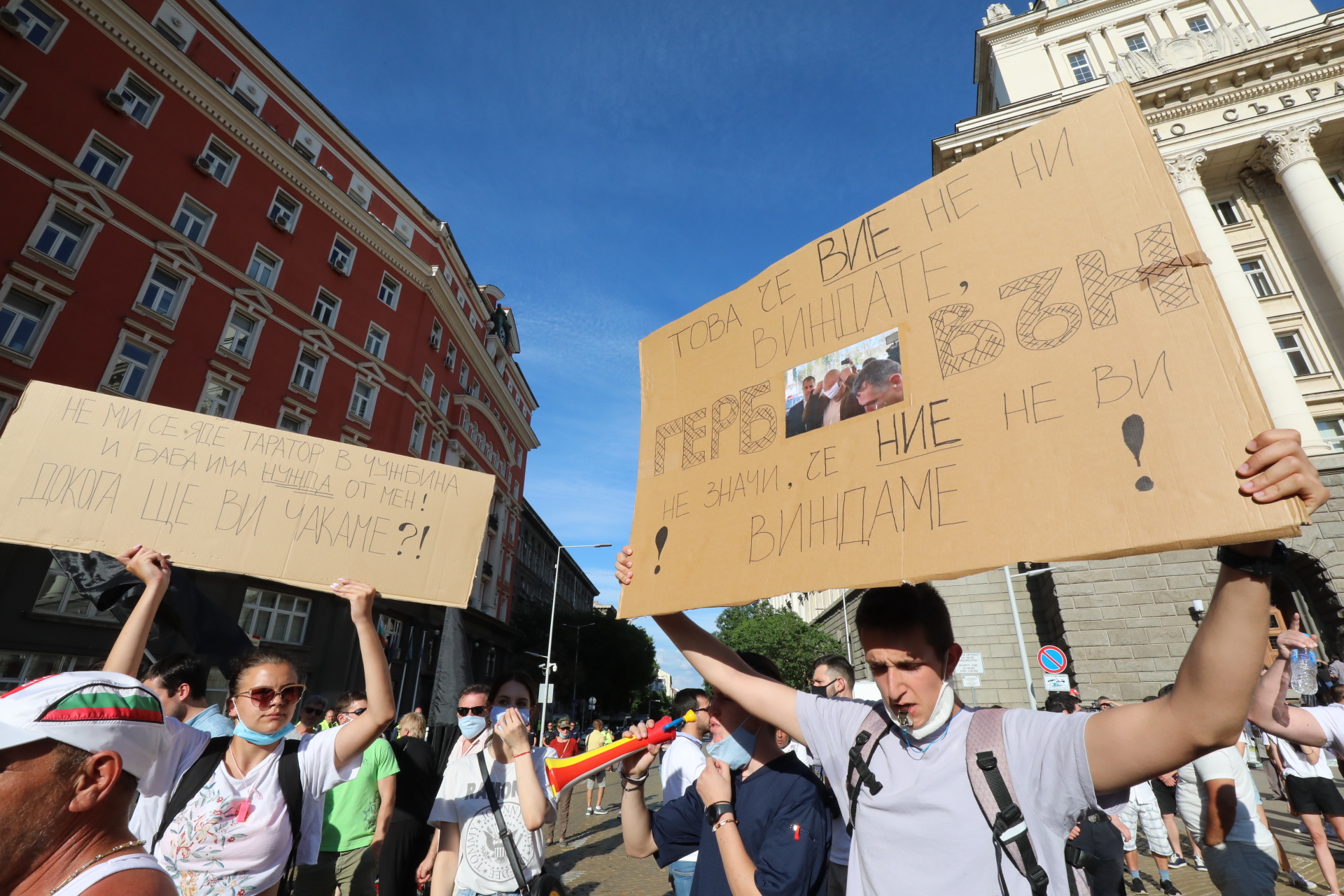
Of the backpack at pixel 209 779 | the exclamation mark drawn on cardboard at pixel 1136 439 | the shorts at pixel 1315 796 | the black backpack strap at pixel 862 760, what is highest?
the exclamation mark drawn on cardboard at pixel 1136 439

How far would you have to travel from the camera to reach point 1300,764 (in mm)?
6305

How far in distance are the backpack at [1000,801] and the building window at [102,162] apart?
24540 mm

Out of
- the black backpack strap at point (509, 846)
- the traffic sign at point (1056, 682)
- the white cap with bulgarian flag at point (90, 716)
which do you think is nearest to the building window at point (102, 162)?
the black backpack strap at point (509, 846)

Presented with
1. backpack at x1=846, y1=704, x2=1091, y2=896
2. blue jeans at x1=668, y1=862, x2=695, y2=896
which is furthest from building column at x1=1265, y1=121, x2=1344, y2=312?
backpack at x1=846, y1=704, x2=1091, y2=896

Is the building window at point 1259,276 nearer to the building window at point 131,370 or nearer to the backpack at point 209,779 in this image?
the backpack at point 209,779

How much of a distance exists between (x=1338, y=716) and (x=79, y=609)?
72.7 ft

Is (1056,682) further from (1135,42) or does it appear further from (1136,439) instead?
(1135,42)

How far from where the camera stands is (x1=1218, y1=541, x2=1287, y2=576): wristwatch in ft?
4.04

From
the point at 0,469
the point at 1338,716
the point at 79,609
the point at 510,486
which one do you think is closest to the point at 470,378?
the point at 510,486

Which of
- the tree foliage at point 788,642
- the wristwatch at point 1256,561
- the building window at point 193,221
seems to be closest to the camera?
the wristwatch at point 1256,561

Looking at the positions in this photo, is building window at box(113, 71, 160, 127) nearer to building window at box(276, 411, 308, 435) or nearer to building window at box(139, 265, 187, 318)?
building window at box(139, 265, 187, 318)

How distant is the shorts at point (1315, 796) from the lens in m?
6.01

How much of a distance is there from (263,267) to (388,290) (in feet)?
19.6

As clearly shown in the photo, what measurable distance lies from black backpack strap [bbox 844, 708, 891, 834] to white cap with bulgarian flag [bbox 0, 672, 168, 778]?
6.19 feet
